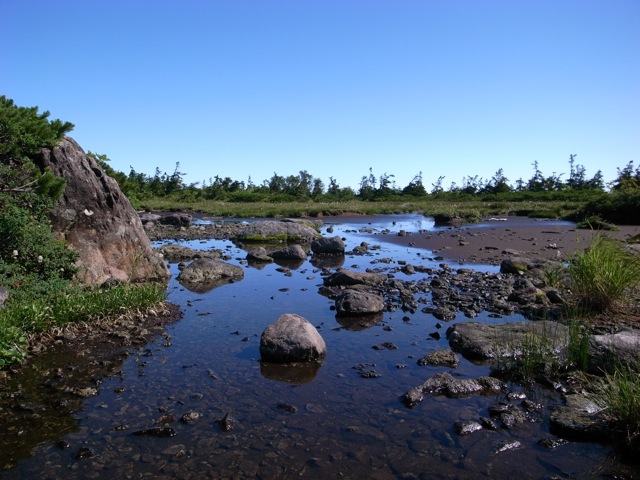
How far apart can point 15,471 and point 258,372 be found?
14.3 ft

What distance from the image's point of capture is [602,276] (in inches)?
486

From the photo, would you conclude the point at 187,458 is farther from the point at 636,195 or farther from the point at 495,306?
the point at 636,195

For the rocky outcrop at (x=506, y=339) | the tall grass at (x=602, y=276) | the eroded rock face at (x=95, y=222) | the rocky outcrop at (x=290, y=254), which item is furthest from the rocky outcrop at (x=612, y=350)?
the rocky outcrop at (x=290, y=254)

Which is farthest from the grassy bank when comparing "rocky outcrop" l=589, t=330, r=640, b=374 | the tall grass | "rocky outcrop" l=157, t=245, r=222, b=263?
"rocky outcrop" l=589, t=330, r=640, b=374

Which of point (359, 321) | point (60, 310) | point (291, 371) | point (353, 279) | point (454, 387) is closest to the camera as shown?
point (454, 387)

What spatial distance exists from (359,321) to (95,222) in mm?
9351

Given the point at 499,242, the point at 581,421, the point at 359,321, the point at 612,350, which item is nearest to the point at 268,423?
the point at 581,421

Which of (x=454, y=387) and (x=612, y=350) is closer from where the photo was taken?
(x=454, y=387)

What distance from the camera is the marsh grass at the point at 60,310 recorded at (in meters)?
9.27

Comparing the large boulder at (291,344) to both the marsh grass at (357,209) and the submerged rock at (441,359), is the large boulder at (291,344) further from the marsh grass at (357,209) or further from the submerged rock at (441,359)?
the marsh grass at (357,209)

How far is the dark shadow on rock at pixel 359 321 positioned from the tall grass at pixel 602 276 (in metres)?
5.42

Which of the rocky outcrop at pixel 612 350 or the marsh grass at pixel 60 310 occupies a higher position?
the marsh grass at pixel 60 310

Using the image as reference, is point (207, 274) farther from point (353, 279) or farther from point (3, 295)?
point (3, 295)

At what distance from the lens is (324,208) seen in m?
63.0
